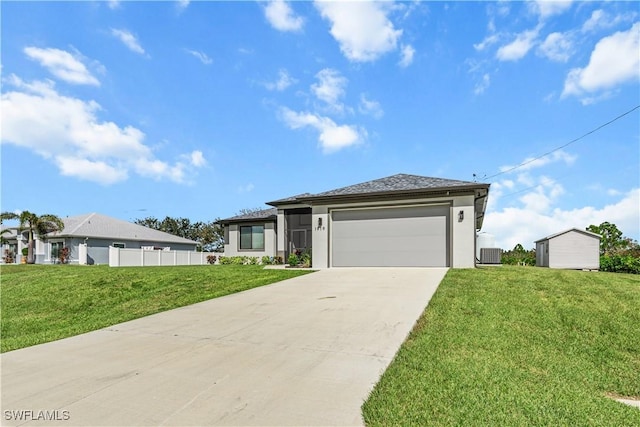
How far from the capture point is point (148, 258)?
72.5 ft

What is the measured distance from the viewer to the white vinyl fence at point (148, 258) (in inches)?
803

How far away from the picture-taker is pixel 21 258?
27.9 m

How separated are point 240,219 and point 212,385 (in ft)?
63.3

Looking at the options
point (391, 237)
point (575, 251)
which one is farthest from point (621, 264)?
point (391, 237)

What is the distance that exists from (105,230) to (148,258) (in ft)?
30.4

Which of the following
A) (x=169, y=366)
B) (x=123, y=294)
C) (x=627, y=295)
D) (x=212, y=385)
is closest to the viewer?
(x=212, y=385)

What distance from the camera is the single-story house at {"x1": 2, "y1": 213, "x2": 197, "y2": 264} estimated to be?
26141 millimetres

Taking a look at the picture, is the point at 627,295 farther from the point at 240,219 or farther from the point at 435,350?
the point at 240,219

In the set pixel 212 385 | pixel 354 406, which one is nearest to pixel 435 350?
pixel 354 406

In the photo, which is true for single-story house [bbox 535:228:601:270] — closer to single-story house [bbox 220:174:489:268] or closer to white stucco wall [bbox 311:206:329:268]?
single-story house [bbox 220:174:489:268]

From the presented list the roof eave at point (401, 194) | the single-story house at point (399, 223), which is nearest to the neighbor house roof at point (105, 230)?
the roof eave at point (401, 194)

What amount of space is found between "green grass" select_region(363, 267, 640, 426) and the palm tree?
1150 inches

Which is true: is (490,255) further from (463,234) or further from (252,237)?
(252,237)

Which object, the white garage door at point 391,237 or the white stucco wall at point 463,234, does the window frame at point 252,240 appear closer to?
the white garage door at point 391,237
